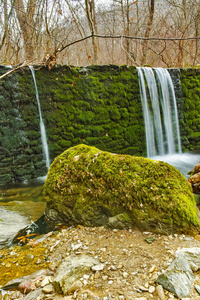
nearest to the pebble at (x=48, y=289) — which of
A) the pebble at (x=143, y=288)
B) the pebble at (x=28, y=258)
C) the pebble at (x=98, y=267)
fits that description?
the pebble at (x=98, y=267)

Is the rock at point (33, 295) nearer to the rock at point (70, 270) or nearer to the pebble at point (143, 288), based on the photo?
the rock at point (70, 270)

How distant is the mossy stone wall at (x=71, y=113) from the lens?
16.3 feet

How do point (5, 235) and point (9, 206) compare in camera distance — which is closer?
point (5, 235)

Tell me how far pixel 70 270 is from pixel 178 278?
0.86 meters

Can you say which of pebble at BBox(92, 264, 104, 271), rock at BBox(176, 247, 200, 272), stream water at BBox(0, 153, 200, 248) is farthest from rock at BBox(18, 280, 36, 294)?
rock at BBox(176, 247, 200, 272)

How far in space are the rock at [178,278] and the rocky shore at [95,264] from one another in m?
0.03

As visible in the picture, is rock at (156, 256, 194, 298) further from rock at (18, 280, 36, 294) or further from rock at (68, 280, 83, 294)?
rock at (18, 280, 36, 294)

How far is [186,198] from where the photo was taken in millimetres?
2193

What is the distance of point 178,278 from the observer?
1430 millimetres

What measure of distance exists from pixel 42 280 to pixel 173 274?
1.07 meters

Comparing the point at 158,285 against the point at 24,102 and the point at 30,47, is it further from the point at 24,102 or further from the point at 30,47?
the point at 30,47

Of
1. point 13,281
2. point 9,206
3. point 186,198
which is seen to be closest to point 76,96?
point 9,206

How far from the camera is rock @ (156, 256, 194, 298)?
4.46 feet

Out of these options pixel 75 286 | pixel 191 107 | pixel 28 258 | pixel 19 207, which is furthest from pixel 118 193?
pixel 191 107
